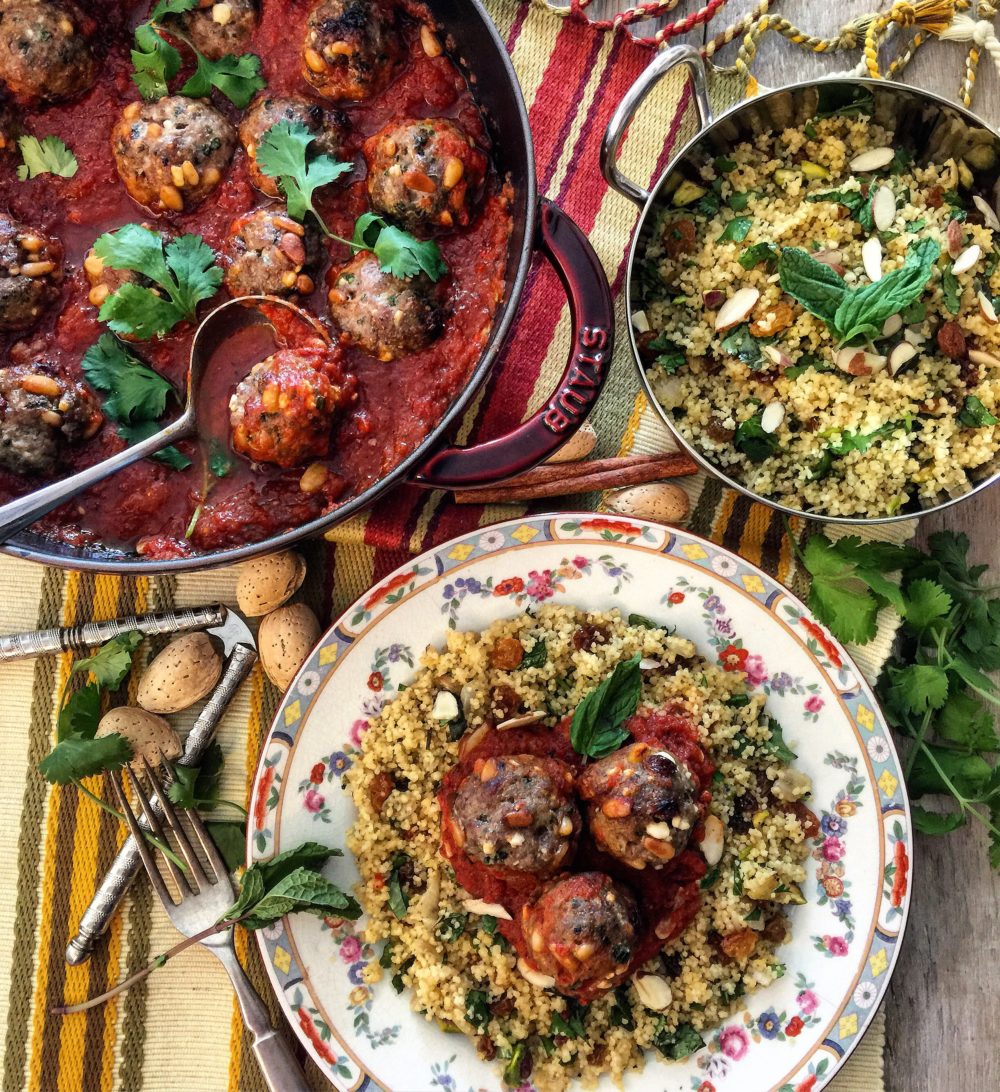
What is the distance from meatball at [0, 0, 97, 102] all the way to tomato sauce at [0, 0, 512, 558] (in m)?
0.07

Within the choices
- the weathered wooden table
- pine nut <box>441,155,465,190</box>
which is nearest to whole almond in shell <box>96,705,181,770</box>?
pine nut <box>441,155,465,190</box>

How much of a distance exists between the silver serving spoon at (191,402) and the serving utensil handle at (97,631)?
59cm

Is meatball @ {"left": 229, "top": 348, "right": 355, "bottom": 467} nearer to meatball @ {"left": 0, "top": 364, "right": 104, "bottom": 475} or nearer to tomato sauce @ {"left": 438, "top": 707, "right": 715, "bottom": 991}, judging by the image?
meatball @ {"left": 0, "top": 364, "right": 104, "bottom": 475}

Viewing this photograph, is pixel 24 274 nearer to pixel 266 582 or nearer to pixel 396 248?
pixel 396 248

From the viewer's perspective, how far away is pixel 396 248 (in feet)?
7.60

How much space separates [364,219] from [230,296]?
0.37 m

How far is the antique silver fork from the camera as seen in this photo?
106 inches

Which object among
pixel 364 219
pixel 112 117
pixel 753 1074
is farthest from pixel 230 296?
pixel 753 1074

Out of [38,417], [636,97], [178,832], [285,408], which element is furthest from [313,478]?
[636,97]

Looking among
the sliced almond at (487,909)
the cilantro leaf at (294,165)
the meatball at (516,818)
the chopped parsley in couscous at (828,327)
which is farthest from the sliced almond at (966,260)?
the sliced almond at (487,909)

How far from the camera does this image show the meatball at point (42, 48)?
2.35 meters

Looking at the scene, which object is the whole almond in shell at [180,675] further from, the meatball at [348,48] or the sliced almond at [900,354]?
the sliced almond at [900,354]

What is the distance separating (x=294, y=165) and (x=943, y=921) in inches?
108

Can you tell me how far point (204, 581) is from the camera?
295 centimetres
